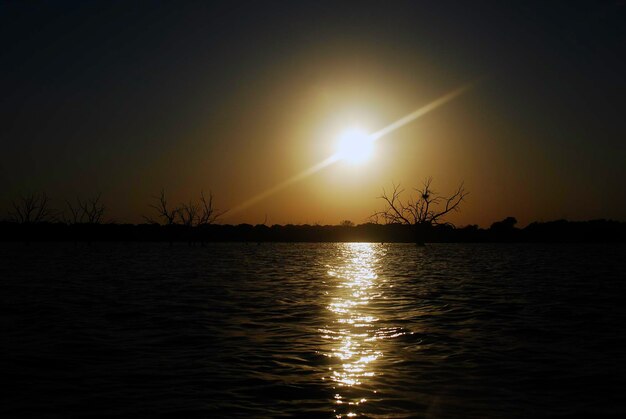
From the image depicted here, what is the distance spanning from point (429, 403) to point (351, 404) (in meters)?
1.03

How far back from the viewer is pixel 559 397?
25.7 ft

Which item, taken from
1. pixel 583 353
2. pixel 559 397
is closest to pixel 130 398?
pixel 559 397

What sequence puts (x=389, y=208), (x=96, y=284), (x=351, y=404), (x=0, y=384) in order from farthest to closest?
1. (x=389, y=208)
2. (x=96, y=284)
3. (x=0, y=384)
4. (x=351, y=404)

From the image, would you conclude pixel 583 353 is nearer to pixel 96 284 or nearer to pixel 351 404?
pixel 351 404

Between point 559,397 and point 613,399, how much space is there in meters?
0.67

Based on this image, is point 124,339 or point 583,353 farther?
point 124,339

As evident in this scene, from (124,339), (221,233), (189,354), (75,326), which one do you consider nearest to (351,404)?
(189,354)

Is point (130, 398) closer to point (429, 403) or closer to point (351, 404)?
point (351, 404)

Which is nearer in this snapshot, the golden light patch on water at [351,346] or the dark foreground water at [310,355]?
the dark foreground water at [310,355]

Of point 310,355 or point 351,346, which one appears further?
point 351,346

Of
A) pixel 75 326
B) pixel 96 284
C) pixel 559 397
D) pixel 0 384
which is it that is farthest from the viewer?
pixel 96 284

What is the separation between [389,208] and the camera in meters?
103

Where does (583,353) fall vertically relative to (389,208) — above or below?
below

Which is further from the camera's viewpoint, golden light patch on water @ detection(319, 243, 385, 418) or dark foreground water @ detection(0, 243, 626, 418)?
golden light patch on water @ detection(319, 243, 385, 418)
